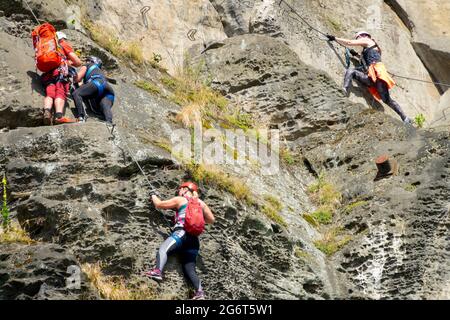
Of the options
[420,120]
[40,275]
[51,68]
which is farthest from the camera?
[420,120]

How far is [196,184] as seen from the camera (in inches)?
675

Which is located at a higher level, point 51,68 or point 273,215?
point 51,68

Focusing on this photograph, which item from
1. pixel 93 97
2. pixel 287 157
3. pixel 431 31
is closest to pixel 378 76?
pixel 287 157

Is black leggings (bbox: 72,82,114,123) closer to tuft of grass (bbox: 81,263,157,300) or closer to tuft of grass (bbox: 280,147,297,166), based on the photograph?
tuft of grass (bbox: 81,263,157,300)

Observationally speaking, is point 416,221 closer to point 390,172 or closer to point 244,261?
point 390,172

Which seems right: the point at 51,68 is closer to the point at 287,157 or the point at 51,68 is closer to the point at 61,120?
the point at 61,120

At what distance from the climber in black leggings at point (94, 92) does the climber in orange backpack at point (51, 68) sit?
240 mm

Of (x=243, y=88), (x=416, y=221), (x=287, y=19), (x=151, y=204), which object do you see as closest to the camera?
(x=151, y=204)

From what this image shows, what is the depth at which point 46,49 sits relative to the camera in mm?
18297

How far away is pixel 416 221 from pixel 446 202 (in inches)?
26.2

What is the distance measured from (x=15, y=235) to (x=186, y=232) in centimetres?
246

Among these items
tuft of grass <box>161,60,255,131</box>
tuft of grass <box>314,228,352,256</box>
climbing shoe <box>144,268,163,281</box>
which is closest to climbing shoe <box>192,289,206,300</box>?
climbing shoe <box>144,268,163,281</box>

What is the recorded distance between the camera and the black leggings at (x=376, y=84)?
2275 cm

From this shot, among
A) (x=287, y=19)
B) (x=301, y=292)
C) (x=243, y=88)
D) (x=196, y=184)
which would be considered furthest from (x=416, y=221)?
(x=287, y=19)
